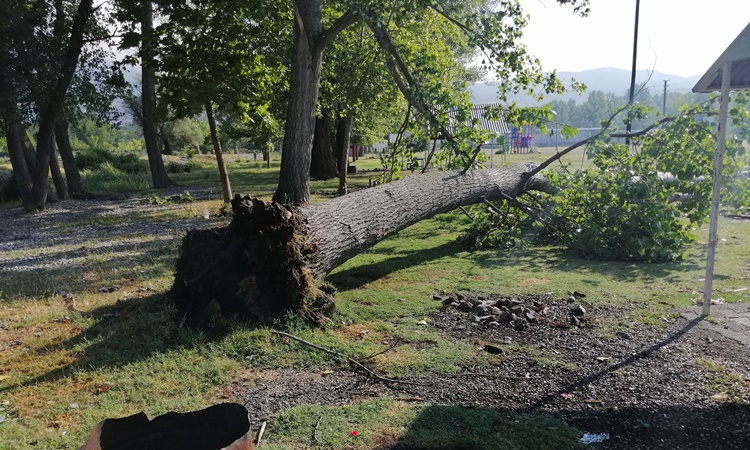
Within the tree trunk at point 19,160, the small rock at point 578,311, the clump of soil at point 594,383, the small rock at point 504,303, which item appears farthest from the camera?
the tree trunk at point 19,160

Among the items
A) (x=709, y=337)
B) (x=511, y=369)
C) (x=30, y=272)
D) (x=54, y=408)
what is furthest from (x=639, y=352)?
(x=30, y=272)

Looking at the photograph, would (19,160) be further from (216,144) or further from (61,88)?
(216,144)

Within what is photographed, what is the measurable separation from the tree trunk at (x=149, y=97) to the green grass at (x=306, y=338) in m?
4.93

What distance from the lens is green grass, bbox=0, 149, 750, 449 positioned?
3328mm

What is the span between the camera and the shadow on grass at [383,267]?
6.88 meters

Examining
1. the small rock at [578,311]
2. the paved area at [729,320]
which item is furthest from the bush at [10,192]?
the paved area at [729,320]

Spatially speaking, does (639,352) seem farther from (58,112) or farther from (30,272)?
(58,112)

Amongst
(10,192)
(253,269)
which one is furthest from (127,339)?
(10,192)

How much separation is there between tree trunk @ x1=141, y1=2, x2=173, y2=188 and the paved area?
10.4m

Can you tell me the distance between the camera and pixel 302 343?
463cm

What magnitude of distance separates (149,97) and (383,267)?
13.2 metres

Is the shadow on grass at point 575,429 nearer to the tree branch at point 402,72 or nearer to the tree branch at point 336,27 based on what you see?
the tree branch at point 402,72

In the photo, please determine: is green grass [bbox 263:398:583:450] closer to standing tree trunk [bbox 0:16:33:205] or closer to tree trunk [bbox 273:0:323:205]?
tree trunk [bbox 273:0:323:205]

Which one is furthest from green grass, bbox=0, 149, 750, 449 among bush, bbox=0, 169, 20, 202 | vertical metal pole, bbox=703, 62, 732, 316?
bush, bbox=0, 169, 20, 202
